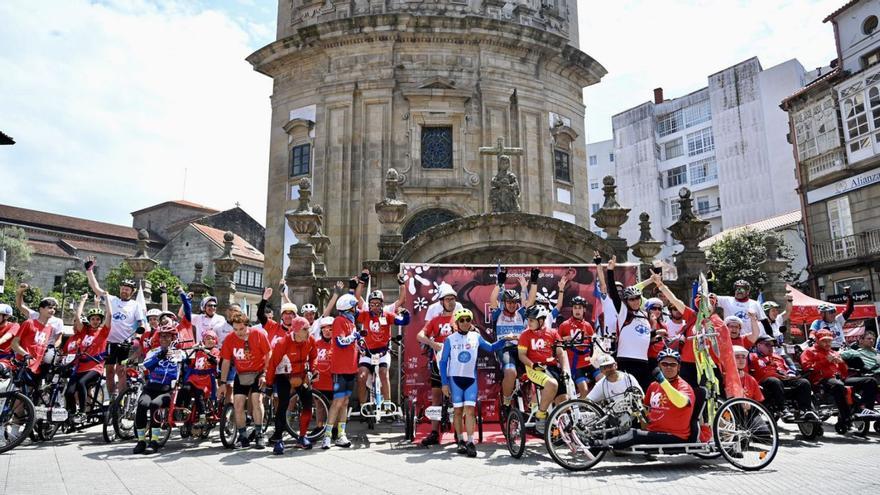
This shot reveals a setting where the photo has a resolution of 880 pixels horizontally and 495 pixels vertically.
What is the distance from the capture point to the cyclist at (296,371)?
29.4 ft

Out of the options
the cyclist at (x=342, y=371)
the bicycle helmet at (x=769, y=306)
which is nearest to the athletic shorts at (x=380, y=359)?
the cyclist at (x=342, y=371)

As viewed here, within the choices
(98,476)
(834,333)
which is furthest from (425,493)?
(834,333)

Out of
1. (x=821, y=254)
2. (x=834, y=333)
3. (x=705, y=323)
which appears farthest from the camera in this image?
(x=821, y=254)

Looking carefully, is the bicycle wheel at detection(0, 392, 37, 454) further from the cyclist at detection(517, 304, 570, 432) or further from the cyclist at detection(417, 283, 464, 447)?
the cyclist at detection(517, 304, 570, 432)

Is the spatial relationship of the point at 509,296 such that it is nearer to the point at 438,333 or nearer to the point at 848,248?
the point at 438,333

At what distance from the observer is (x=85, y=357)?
10102mm

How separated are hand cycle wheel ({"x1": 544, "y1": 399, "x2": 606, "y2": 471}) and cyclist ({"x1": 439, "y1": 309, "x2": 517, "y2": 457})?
1.38 metres

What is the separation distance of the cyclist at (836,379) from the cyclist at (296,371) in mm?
8079

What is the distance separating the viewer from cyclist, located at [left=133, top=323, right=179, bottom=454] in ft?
28.1

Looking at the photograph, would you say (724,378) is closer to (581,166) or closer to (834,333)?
(834,333)

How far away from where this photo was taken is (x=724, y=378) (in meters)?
8.30

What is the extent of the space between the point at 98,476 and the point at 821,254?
31176mm

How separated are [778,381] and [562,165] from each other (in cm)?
1669

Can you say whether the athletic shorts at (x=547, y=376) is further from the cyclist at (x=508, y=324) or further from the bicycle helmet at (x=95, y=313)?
the bicycle helmet at (x=95, y=313)
